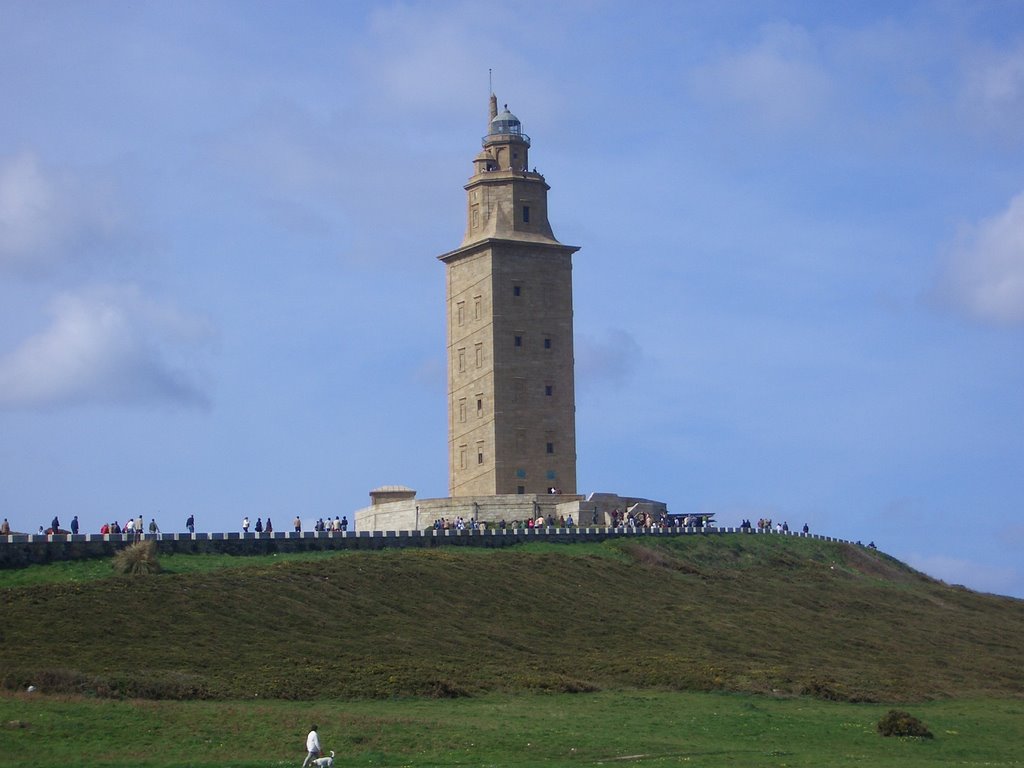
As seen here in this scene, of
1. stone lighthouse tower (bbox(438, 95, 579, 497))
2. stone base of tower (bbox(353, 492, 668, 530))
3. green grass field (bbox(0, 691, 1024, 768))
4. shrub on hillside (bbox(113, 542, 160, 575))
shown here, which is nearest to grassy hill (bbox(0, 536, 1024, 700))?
shrub on hillside (bbox(113, 542, 160, 575))

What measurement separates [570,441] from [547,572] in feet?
68.9

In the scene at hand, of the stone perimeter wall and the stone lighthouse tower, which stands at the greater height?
the stone lighthouse tower

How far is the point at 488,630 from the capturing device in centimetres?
5672

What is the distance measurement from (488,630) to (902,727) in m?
16.3

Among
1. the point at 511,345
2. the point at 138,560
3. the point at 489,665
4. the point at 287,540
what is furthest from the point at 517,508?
the point at 489,665

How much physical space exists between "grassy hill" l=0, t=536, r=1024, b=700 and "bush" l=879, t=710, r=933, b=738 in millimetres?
6060

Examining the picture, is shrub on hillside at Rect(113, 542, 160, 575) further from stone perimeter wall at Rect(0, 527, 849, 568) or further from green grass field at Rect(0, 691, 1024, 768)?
green grass field at Rect(0, 691, 1024, 768)

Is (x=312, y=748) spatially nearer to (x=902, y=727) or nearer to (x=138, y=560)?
(x=902, y=727)

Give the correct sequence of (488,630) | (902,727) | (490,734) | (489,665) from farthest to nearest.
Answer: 1. (488,630)
2. (489,665)
3. (902,727)
4. (490,734)

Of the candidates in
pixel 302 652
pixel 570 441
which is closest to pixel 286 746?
pixel 302 652

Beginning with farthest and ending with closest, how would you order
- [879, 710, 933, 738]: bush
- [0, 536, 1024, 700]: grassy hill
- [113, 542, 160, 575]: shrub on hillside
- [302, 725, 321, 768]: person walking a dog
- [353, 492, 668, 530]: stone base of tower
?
1. [353, 492, 668, 530]: stone base of tower
2. [113, 542, 160, 575]: shrub on hillside
3. [0, 536, 1024, 700]: grassy hill
4. [879, 710, 933, 738]: bush
5. [302, 725, 321, 768]: person walking a dog

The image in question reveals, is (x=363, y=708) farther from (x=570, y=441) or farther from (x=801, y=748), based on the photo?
(x=570, y=441)

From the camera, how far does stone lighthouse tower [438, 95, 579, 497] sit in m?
86.1

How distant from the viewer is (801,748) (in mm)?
41594
